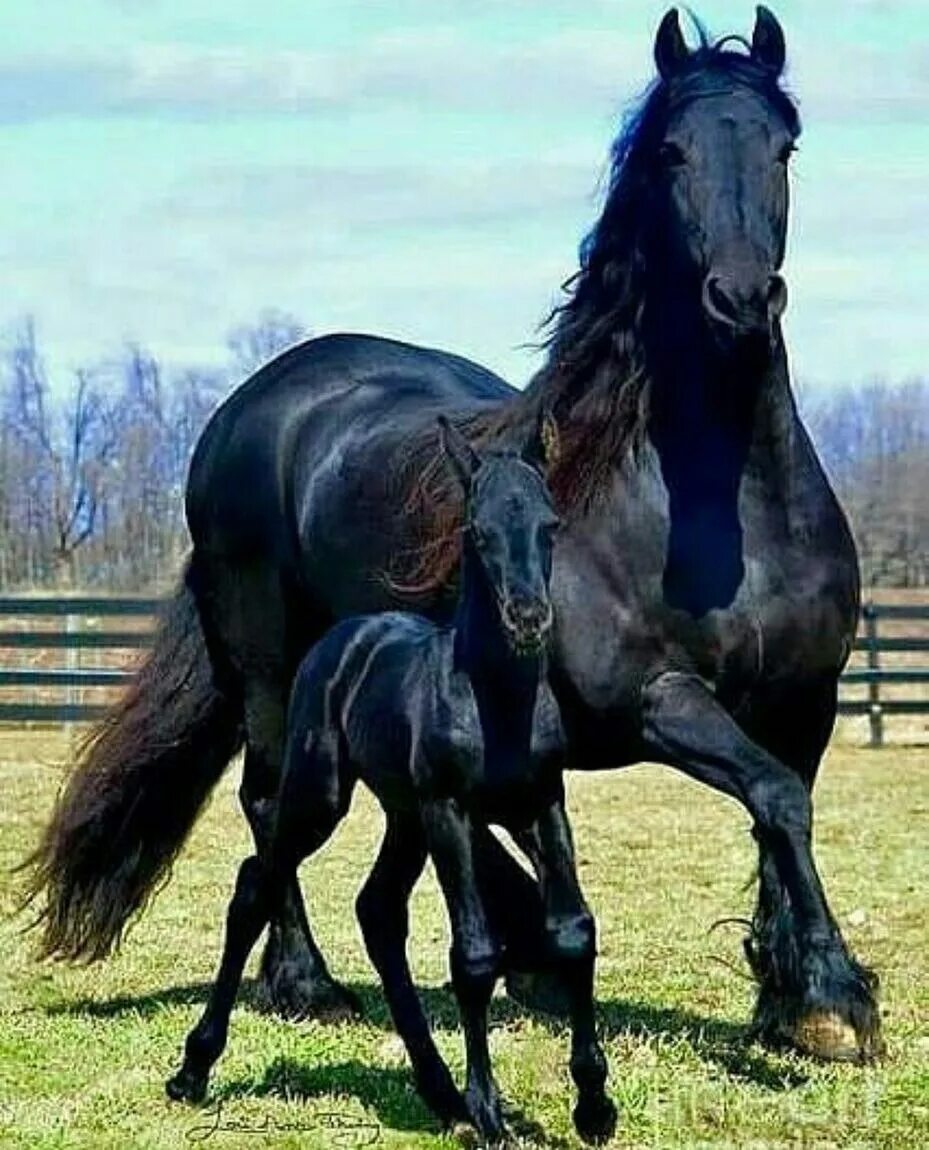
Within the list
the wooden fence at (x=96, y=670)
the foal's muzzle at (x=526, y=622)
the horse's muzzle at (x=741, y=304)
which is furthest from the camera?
the wooden fence at (x=96, y=670)

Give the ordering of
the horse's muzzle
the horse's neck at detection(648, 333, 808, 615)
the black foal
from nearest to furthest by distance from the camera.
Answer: the black foal → the horse's muzzle → the horse's neck at detection(648, 333, 808, 615)

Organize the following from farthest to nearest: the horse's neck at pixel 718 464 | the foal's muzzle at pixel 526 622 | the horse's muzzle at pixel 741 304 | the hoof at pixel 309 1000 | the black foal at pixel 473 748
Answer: the hoof at pixel 309 1000 → the horse's neck at pixel 718 464 → the horse's muzzle at pixel 741 304 → the black foal at pixel 473 748 → the foal's muzzle at pixel 526 622

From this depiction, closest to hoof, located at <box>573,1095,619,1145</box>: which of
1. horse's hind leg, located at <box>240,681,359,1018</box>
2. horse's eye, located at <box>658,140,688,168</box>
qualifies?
horse's hind leg, located at <box>240,681,359,1018</box>

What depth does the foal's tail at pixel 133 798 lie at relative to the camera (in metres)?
7.80

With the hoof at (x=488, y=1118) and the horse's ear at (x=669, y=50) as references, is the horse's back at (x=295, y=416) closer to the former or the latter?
the horse's ear at (x=669, y=50)

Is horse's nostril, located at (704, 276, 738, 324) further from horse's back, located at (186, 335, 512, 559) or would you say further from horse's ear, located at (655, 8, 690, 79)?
horse's back, located at (186, 335, 512, 559)

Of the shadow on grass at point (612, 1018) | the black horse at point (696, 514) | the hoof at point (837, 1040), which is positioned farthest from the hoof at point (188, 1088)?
the hoof at point (837, 1040)

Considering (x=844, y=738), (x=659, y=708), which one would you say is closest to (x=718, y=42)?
(x=659, y=708)

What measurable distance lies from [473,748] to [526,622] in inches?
18.6

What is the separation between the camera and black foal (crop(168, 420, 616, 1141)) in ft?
15.8

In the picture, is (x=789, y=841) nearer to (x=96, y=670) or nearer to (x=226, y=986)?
(x=226, y=986)

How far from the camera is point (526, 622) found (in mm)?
4617

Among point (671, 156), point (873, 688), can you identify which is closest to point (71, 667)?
point (873, 688)

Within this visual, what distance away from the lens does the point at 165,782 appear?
7.95 m
